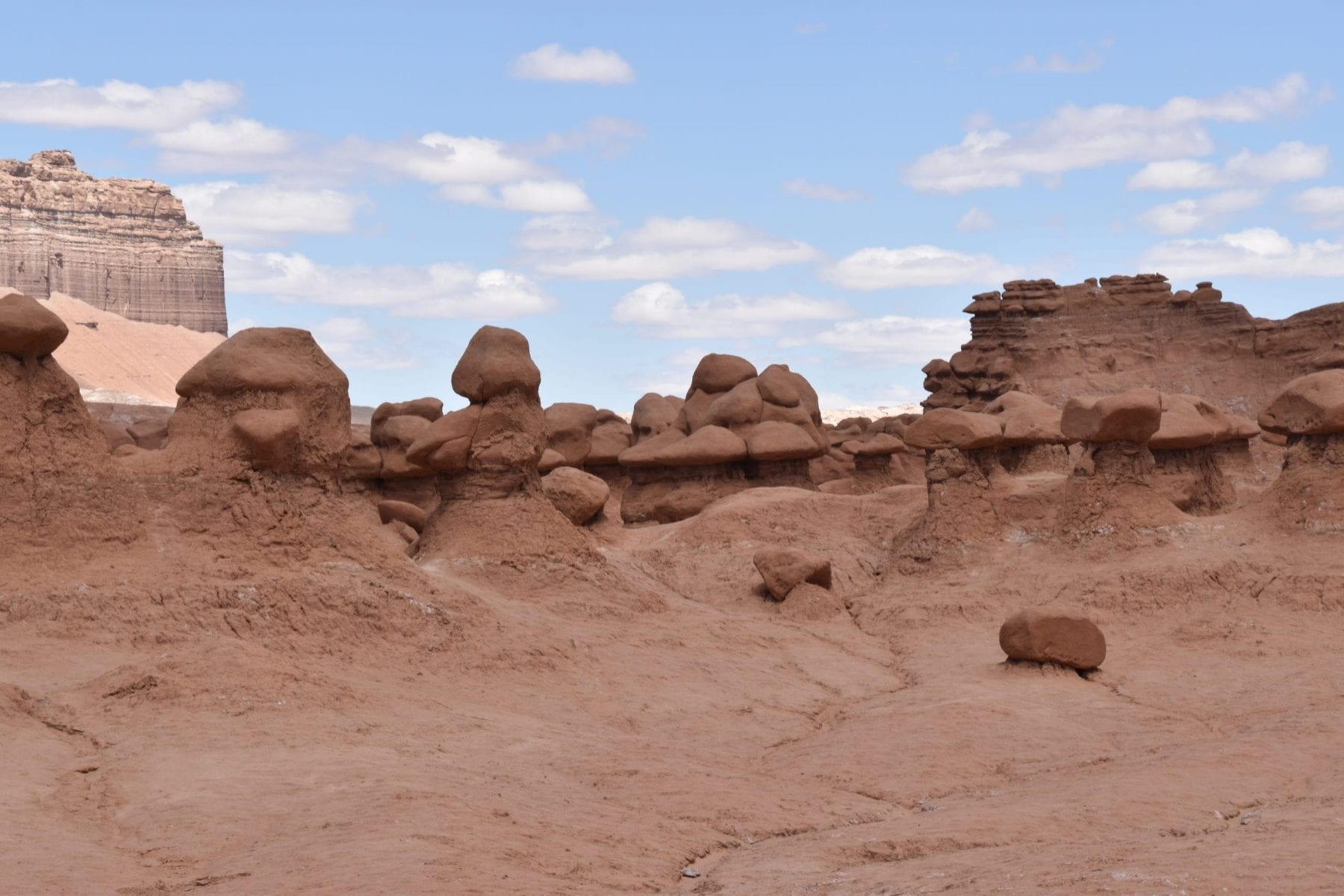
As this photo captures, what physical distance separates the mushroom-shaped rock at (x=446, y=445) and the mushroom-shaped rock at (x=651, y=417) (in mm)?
10347

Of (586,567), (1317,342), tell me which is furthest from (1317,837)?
Answer: (1317,342)

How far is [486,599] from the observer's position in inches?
567

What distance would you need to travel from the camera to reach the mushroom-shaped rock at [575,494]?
68.4ft

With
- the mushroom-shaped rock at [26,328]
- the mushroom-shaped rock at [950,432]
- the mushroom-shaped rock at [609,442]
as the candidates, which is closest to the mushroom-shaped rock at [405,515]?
the mushroom-shaped rock at [950,432]

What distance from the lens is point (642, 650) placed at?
1446cm

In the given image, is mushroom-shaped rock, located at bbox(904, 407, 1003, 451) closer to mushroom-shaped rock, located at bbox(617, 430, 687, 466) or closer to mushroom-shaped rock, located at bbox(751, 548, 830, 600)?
mushroom-shaped rock, located at bbox(751, 548, 830, 600)

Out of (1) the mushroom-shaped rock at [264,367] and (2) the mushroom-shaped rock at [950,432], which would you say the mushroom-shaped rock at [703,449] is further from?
(1) the mushroom-shaped rock at [264,367]

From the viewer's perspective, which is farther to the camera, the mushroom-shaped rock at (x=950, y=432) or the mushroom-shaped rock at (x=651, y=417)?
the mushroom-shaped rock at (x=651, y=417)

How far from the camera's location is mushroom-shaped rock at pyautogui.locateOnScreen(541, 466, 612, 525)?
68.4 feet

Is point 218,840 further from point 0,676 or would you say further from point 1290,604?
point 1290,604

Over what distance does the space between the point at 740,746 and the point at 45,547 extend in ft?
17.5

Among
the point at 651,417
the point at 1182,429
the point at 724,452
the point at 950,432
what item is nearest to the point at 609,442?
the point at 651,417

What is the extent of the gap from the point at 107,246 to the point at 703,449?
7842cm

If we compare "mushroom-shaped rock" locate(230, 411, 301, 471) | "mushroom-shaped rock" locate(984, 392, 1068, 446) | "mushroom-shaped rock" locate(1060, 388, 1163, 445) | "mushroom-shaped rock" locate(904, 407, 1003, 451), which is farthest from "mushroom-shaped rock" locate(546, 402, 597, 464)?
"mushroom-shaped rock" locate(230, 411, 301, 471)
